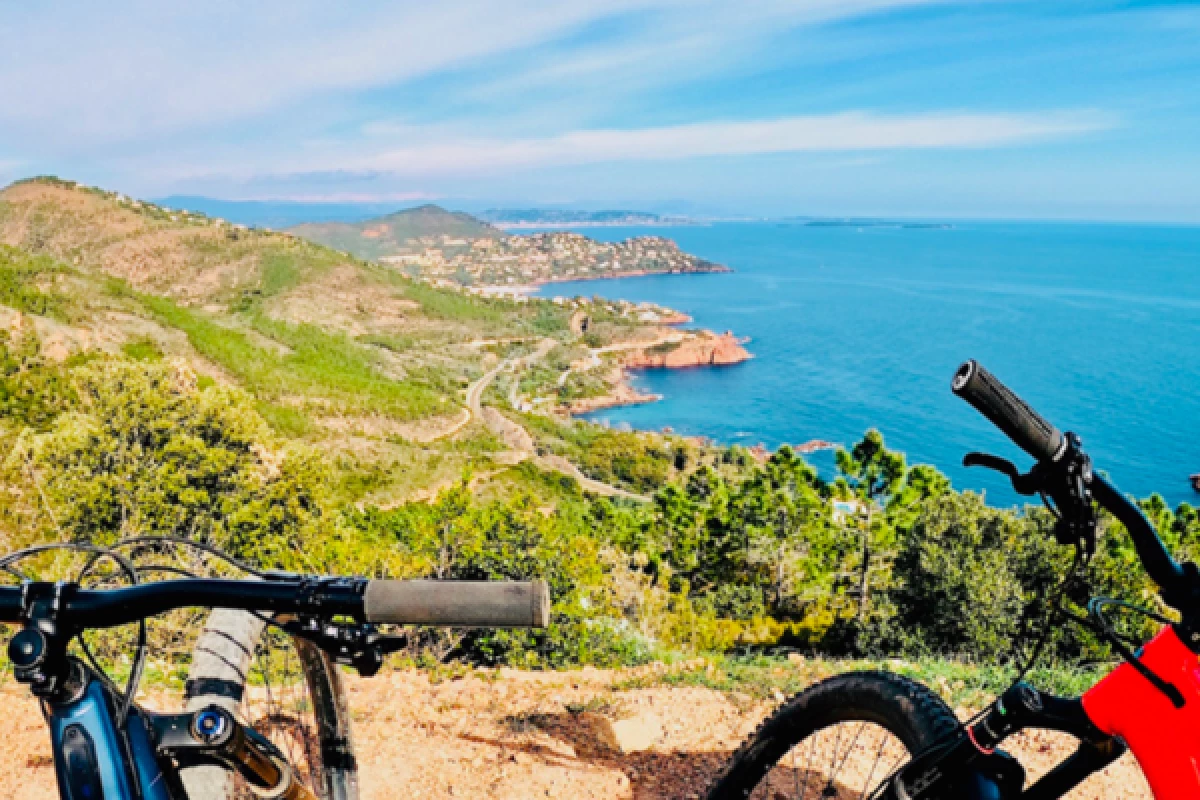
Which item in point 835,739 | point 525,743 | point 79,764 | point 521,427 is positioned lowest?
point 521,427

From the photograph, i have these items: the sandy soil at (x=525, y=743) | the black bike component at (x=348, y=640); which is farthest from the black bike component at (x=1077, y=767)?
the black bike component at (x=348, y=640)

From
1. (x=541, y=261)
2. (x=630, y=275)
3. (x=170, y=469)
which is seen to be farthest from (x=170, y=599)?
(x=541, y=261)

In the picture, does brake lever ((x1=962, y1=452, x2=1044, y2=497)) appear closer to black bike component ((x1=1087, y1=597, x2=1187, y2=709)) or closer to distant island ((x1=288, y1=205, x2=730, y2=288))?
black bike component ((x1=1087, y1=597, x2=1187, y2=709))

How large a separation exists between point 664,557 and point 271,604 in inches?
646

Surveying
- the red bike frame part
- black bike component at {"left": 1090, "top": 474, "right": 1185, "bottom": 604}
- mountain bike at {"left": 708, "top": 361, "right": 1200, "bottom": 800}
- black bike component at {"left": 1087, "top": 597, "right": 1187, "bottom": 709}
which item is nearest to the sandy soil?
mountain bike at {"left": 708, "top": 361, "right": 1200, "bottom": 800}

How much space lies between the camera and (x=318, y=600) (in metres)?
A: 1.58

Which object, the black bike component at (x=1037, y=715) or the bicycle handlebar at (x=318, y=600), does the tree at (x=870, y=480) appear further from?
the bicycle handlebar at (x=318, y=600)

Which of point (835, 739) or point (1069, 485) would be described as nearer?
point (1069, 485)

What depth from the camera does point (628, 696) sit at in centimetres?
469

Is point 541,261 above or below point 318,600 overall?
above

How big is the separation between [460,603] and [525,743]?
9.78 ft

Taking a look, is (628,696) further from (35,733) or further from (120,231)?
(120,231)

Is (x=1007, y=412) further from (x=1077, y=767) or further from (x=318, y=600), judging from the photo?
(x=318, y=600)

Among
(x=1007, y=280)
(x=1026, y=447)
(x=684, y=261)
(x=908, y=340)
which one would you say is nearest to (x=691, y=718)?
(x=1026, y=447)
